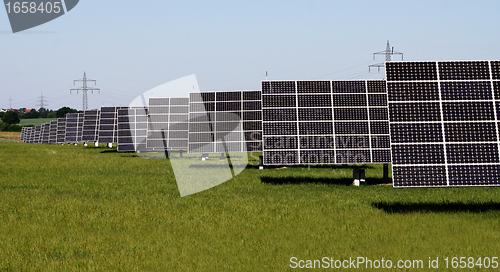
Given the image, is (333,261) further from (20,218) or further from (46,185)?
(46,185)

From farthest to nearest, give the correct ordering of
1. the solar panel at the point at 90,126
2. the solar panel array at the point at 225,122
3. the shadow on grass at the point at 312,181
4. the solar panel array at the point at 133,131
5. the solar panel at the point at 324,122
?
the solar panel at the point at 90,126, the solar panel array at the point at 133,131, the solar panel array at the point at 225,122, the shadow on grass at the point at 312,181, the solar panel at the point at 324,122

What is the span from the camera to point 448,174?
14.6 metres

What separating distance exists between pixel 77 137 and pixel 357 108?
2917 inches

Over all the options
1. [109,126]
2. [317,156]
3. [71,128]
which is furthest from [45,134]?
[317,156]

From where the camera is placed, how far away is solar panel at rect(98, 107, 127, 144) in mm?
63375

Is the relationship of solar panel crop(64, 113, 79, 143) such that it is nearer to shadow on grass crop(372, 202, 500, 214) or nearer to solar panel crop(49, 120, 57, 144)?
solar panel crop(49, 120, 57, 144)

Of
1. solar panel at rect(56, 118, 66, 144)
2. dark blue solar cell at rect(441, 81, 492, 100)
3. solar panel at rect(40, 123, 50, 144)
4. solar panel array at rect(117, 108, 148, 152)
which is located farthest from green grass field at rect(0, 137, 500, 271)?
solar panel at rect(40, 123, 50, 144)

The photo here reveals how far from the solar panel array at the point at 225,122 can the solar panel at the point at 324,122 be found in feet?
34.6

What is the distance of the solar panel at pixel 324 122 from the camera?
74.2 feet

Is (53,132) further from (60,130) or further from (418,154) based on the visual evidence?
(418,154)

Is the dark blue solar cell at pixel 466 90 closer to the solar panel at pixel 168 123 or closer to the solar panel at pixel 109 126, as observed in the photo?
the solar panel at pixel 168 123

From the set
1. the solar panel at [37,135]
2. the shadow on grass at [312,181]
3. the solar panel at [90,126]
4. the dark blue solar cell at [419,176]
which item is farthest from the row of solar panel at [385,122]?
the solar panel at [37,135]

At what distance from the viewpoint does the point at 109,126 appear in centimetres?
6397

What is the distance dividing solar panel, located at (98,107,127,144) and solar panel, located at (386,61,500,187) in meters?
52.2
